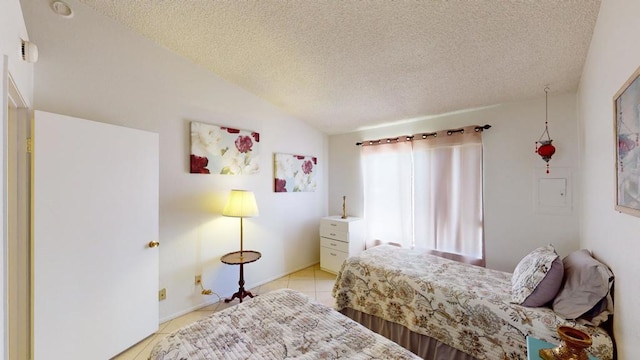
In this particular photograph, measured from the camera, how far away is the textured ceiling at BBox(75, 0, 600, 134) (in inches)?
62.2

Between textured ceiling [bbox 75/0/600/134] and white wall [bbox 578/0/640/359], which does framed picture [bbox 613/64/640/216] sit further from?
textured ceiling [bbox 75/0/600/134]

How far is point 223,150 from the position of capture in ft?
9.26

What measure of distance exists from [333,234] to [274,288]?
1.08m

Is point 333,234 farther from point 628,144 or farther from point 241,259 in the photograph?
point 628,144

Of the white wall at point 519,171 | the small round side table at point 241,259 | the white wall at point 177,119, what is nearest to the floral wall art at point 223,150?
the white wall at point 177,119

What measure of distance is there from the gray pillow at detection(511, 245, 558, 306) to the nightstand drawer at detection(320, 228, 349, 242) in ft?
6.51

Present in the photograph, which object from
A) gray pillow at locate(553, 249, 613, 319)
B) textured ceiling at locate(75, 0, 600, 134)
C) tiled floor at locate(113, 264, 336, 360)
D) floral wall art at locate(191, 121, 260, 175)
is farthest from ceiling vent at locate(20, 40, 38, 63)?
gray pillow at locate(553, 249, 613, 319)

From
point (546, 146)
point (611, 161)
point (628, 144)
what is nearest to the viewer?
point (628, 144)

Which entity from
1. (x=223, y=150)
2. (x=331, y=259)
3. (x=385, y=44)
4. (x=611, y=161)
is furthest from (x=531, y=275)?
(x=223, y=150)

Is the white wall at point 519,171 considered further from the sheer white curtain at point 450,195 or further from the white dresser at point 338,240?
the white dresser at point 338,240

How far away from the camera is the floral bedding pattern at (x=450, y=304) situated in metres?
1.45

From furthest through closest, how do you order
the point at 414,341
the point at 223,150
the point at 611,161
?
the point at 223,150, the point at 414,341, the point at 611,161

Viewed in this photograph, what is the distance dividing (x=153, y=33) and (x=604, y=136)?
3450 mm

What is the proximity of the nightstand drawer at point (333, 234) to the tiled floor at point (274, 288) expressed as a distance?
1.81 feet
